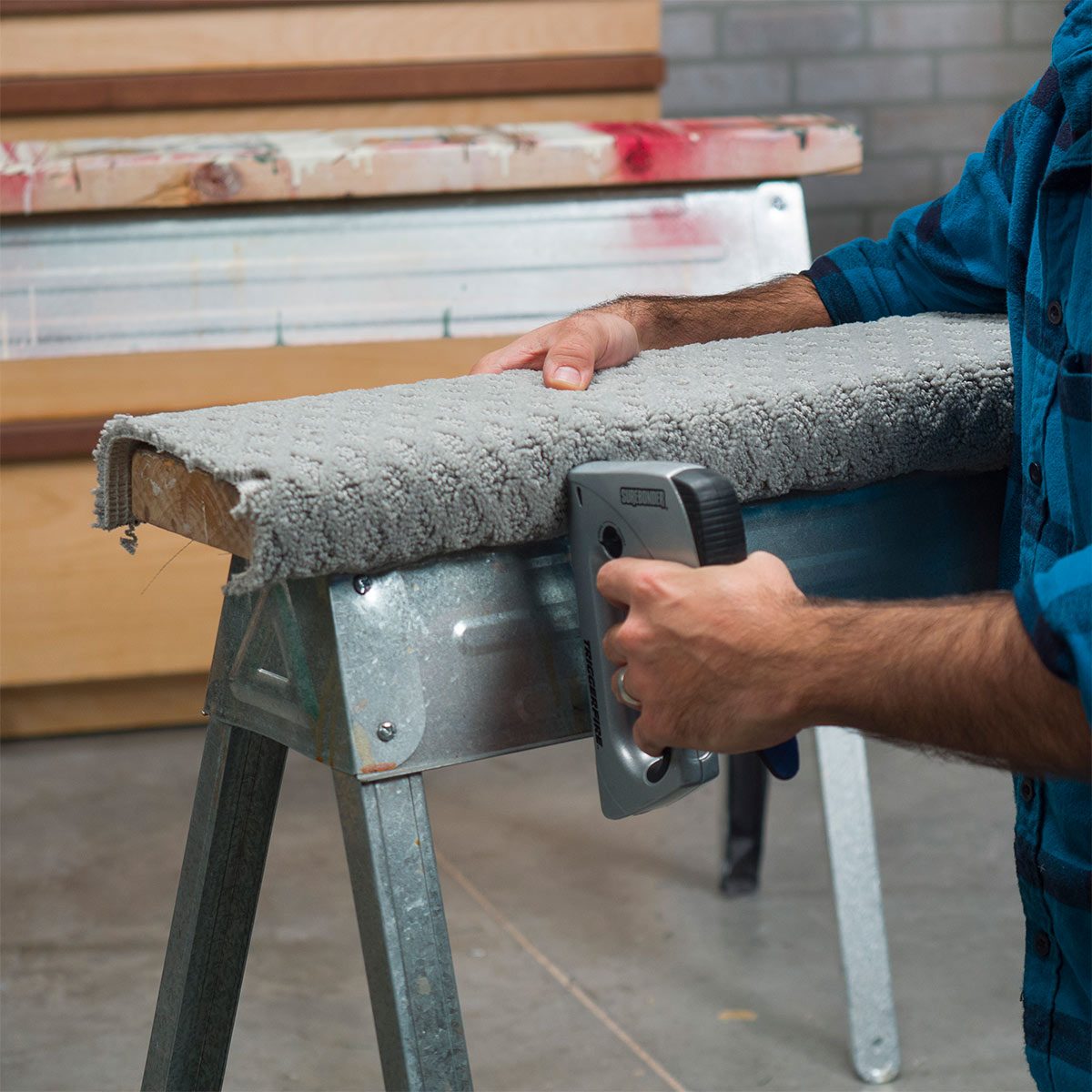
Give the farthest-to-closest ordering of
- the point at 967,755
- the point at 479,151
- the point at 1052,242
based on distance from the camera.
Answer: the point at 479,151 < the point at 1052,242 < the point at 967,755

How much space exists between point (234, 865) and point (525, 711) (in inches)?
8.8

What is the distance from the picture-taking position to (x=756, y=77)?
10.2 feet

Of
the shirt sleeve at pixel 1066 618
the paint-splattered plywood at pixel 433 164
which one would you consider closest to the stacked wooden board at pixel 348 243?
the paint-splattered plywood at pixel 433 164

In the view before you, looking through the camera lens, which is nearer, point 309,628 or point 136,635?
point 309,628

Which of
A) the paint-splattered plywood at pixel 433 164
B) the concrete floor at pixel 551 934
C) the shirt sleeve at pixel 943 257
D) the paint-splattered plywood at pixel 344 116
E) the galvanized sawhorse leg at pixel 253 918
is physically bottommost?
the concrete floor at pixel 551 934

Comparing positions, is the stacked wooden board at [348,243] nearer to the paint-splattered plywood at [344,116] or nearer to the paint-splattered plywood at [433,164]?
the paint-splattered plywood at [433,164]

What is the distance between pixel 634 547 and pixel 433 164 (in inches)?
37.5

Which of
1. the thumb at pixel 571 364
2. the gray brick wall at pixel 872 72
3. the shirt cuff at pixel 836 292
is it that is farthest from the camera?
the gray brick wall at pixel 872 72

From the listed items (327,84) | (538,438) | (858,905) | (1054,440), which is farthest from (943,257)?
(327,84)

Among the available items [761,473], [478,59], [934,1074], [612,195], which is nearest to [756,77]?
[478,59]

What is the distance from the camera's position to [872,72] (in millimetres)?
3127

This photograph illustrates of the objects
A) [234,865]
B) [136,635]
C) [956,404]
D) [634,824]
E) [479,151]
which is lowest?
[634,824]

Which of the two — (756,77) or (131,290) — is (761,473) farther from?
(756,77)

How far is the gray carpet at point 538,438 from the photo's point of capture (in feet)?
1.73
